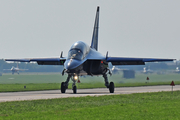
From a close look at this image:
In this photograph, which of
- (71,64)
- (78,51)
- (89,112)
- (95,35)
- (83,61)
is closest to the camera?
(89,112)

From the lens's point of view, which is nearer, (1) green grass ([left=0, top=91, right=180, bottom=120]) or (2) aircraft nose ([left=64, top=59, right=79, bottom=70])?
(1) green grass ([left=0, top=91, right=180, bottom=120])

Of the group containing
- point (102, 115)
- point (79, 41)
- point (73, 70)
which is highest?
point (79, 41)

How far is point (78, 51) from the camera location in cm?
3155

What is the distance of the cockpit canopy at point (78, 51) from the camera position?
31203mm

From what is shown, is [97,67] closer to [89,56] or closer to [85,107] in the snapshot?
[89,56]

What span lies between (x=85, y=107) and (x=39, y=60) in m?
19.0

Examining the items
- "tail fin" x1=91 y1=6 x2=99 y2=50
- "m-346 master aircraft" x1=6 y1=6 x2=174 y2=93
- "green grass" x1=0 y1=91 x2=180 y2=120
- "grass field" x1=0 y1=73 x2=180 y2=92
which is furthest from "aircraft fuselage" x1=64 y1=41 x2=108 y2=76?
"grass field" x1=0 y1=73 x2=180 y2=92

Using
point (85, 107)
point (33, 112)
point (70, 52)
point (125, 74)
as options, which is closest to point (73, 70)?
point (70, 52)

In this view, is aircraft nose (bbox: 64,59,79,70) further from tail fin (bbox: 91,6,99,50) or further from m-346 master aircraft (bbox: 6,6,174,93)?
tail fin (bbox: 91,6,99,50)

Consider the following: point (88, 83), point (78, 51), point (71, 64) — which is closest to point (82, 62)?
A: point (78, 51)

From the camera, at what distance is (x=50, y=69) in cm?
18075

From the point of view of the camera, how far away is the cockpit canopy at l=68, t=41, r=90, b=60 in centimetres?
3120

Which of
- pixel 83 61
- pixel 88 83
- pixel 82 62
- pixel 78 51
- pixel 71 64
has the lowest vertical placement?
pixel 88 83

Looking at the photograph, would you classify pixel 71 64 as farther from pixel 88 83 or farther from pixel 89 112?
pixel 88 83
